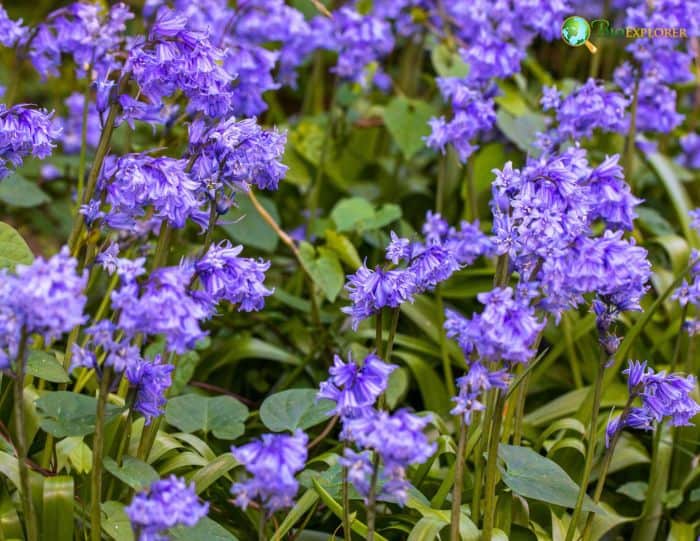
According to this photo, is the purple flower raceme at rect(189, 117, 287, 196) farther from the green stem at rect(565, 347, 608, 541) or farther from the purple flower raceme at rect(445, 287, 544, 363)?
the green stem at rect(565, 347, 608, 541)

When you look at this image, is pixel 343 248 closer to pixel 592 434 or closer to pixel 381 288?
pixel 381 288

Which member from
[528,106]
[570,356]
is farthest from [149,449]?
[528,106]

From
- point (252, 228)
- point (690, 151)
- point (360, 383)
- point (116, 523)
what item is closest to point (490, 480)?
point (360, 383)

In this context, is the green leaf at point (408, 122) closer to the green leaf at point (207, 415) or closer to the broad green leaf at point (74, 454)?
the green leaf at point (207, 415)

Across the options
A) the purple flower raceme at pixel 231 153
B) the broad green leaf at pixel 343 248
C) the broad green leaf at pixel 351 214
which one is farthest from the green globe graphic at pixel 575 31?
the purple flower raceme at pixel 231 153

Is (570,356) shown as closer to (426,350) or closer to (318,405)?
(426,350)
